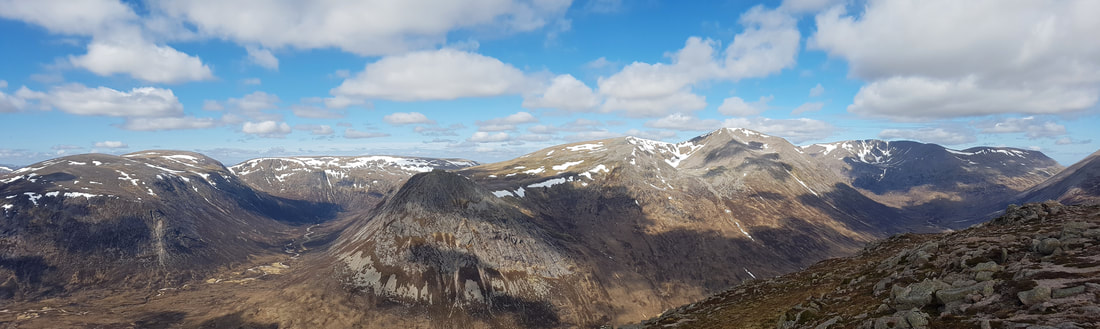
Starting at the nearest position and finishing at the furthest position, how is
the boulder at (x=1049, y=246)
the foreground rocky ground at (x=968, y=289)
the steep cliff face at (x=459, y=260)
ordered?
the foreground rocky ground at (x=968, y=289), the boulder at (x=1049, y=246), the steep cliff face at (x=459, y=260)

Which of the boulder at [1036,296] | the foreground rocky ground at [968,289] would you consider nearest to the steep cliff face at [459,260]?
the foreground rocky ground at [968,289]

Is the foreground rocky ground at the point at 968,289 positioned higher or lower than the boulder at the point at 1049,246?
lower

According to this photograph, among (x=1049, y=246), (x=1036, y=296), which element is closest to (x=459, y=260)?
(x=1049, y=246)

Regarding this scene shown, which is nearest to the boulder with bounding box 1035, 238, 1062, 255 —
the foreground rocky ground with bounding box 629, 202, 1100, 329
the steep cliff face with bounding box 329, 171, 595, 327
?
the foreground rocky ground with bounding box 629, 202, 1100, 329

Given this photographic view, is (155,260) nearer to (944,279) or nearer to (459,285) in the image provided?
(459,285)

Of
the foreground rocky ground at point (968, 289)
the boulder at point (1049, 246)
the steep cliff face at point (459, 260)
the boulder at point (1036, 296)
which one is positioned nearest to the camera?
the foreground rocky ground at point (968, 289)

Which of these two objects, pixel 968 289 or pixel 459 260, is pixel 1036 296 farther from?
pixel 459 260

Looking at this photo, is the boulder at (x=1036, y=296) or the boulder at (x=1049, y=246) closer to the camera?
the boulder at (x=1036, y=296)

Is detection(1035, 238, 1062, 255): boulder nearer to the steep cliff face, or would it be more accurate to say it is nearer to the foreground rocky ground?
the foreground rocky ground

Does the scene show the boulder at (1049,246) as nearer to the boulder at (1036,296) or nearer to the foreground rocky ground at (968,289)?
the foreground rocky ground at (968,289)
